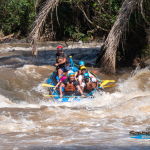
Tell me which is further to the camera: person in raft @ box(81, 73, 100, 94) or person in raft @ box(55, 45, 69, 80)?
person in raft @ box(55, 45, 69, 80)

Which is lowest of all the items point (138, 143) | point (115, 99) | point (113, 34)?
point (115, 99)

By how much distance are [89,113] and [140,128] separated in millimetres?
1427

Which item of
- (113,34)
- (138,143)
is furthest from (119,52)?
(138,143)

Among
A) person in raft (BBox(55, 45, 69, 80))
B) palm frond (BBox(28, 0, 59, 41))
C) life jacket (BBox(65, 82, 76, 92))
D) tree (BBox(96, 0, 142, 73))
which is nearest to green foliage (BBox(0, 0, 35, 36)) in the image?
palm frond (BBox(28, 0, 59, 41))

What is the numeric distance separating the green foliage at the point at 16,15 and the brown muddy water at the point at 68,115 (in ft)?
37.0

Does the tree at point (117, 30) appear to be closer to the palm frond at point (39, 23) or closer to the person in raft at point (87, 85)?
the person in raft at point (87, 85)

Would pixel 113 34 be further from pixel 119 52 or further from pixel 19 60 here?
pixel 19 60

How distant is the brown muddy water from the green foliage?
11274mm

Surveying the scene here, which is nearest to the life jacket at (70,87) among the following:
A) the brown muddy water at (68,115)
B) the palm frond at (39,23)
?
the brown muddy water at (68,115)

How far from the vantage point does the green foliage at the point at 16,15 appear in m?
20.4

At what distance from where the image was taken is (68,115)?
19.1 feet

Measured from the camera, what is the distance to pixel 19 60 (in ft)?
39.8

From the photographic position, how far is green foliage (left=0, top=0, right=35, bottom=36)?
802 inches

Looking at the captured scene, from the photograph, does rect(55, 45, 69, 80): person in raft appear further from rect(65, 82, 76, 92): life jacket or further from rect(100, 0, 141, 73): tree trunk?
rect(100, 0, 141, 73): tree trunk
